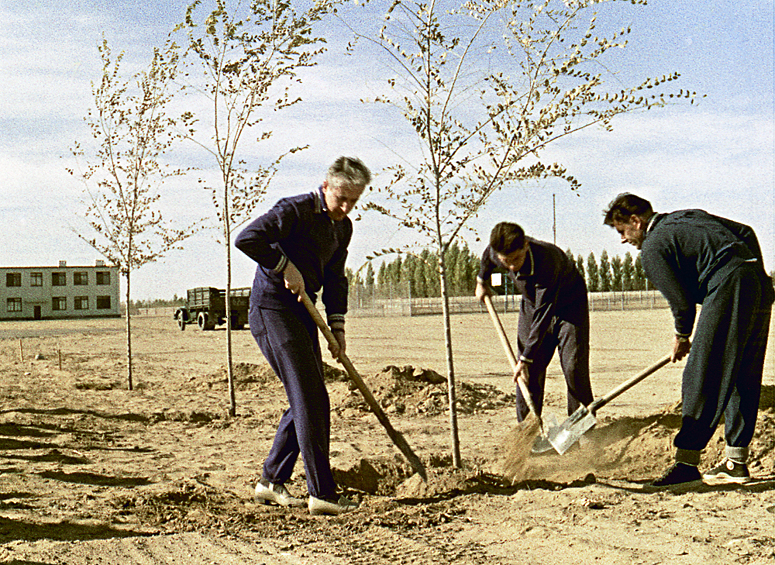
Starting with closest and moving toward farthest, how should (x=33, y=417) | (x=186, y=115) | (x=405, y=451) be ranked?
1. (x=405, y=451)
2. (x=33, y=417)
3. (x=186, y=115)

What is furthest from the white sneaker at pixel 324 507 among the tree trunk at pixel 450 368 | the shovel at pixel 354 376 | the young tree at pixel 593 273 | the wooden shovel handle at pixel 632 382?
the young tree at pixel 593 273

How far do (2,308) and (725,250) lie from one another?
7522 centimetres

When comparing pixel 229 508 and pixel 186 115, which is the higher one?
pixel 186 115

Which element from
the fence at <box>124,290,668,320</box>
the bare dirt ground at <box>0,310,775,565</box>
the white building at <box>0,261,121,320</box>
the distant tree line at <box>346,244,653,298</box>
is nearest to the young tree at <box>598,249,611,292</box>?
the distant tree line at <box>346,244,653,298</box>

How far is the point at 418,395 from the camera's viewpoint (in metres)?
9.15

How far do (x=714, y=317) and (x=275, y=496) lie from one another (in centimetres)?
278

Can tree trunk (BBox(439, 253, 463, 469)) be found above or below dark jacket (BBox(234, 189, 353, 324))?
below

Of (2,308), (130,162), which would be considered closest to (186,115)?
(130,162)

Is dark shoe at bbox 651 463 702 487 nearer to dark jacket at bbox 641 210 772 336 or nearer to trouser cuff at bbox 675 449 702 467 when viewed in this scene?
trouser cuff at bbox 675 449 702 467

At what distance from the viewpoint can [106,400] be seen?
32.4 ft

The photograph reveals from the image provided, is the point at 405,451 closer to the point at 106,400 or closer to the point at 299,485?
the point at 299,485

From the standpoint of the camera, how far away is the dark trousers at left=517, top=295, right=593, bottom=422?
5.52 metres

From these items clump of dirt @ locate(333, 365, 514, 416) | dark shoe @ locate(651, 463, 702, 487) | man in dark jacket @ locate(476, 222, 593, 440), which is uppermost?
man in dark jacket @ locate(476, 222, 593, 440)

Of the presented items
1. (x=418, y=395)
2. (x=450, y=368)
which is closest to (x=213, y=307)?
(x=418, y=395)
